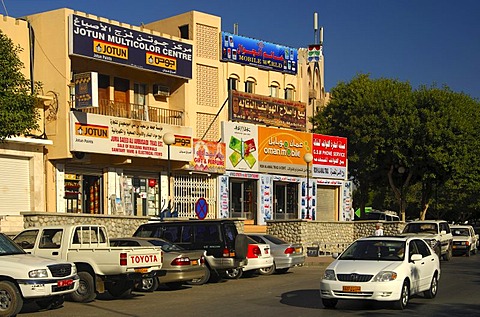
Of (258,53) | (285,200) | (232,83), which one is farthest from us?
(285,200)

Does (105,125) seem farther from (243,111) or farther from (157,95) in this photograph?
(243,111)

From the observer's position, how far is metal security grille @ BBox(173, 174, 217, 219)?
37.9 meters

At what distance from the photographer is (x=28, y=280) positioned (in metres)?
15.4

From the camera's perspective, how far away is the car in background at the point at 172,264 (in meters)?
21.0

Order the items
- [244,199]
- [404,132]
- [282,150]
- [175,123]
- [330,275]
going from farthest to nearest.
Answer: [404,132], [282,150], [244,199], [175,123], [330,275]

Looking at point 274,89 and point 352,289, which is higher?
point 274,89

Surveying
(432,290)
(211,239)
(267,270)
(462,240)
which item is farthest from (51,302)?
(462,240)

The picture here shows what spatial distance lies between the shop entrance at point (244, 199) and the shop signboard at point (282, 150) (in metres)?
1.16

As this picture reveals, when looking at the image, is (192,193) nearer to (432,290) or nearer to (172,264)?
(172,264)

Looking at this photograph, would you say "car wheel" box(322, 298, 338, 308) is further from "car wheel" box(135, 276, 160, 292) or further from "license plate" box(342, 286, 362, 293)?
"car wheel" box(135, 276, 160, 292)

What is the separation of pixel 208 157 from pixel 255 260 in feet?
44.8

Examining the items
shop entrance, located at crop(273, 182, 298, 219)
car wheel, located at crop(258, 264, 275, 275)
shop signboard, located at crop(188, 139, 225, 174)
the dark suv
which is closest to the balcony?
shop signboard, located at crop(188, 139, 225, 174)

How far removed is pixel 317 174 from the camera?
46812mm

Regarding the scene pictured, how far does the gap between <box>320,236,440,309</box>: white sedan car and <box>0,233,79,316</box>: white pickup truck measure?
545cm
